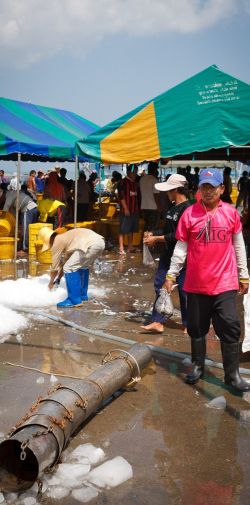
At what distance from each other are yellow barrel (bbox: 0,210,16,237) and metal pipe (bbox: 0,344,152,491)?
8363mm

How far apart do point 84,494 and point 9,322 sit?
11.7 feet

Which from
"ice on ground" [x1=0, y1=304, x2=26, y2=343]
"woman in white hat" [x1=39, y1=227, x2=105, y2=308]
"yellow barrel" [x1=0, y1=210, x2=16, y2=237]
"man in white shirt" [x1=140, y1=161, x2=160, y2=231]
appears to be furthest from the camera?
"man in white shirt" [x1=140, y1=161, x2=160, y2=231]

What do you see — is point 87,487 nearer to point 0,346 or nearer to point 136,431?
point 136,431

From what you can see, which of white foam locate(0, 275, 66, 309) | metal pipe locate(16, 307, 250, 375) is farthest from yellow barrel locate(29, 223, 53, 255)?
metal pipe locate(16, 307, 250, 375)

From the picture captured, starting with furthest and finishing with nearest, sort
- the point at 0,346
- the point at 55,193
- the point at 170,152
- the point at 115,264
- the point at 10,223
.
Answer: the point at 55,193 → the point at 10,223 → the point at 115,264 → the point at 170,152 → the point at 0,346

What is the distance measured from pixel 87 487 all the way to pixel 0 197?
1185 centimetres

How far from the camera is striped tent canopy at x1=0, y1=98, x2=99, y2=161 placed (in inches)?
441

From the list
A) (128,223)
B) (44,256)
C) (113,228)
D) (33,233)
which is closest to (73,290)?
(44,256)

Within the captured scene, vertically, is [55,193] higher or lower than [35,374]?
higher

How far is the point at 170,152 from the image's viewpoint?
9.60 meters

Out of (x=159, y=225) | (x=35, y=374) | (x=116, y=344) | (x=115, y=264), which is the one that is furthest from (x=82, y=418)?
(x=159, y=225)

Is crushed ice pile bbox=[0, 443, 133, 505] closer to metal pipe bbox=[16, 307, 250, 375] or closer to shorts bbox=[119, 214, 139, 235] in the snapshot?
metal pipe bbox=[16, 307, 250, 375]

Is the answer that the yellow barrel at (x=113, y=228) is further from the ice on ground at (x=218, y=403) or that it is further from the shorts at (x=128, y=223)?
the ice on ground at (x=218, y=403)

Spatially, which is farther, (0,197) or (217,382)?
(0,197)
